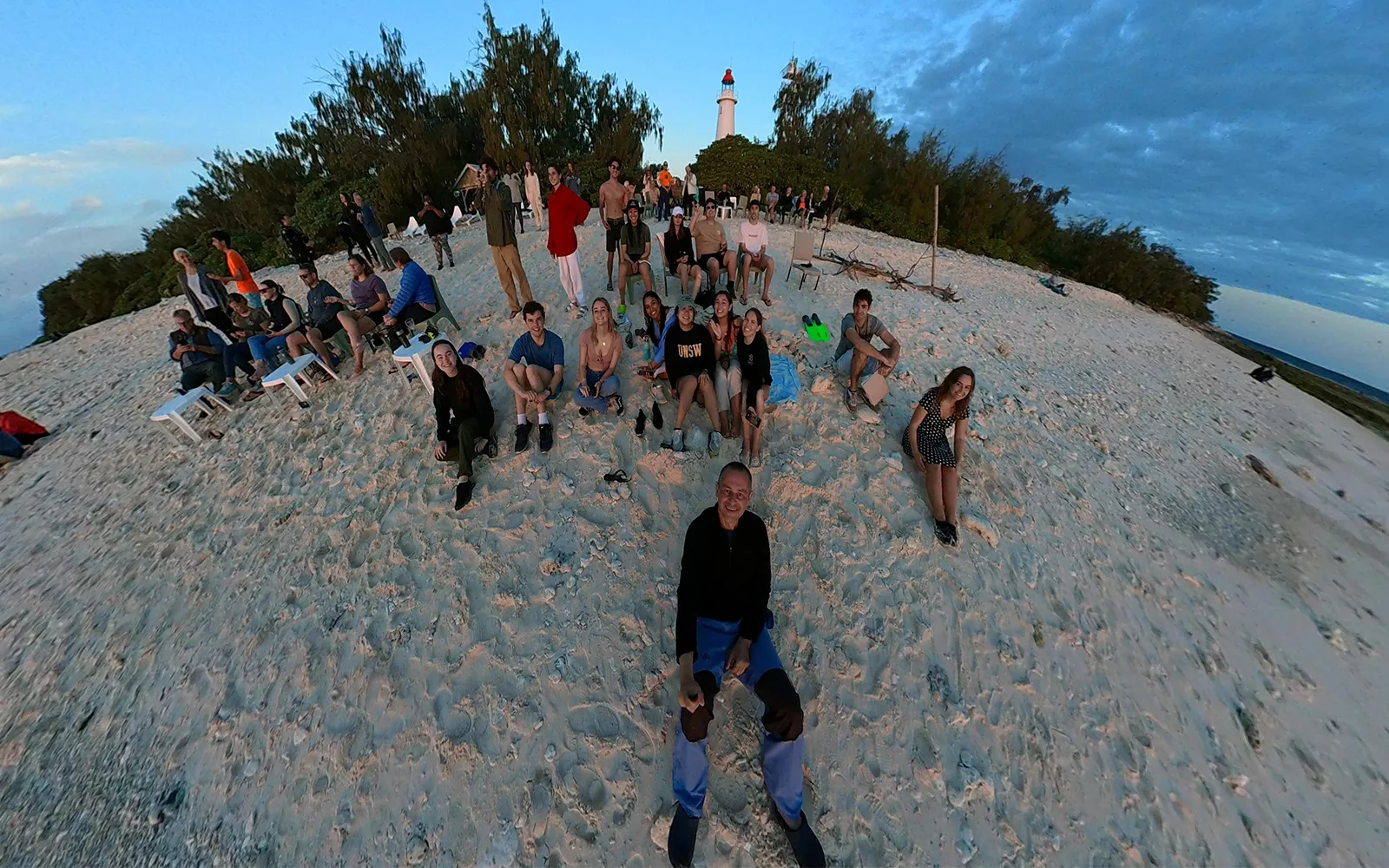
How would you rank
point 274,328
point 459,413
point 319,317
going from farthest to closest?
point 274,328 → point 319,317 → point 459,413

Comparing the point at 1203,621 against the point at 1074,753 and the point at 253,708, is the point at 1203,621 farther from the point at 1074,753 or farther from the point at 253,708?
the point at 253,708

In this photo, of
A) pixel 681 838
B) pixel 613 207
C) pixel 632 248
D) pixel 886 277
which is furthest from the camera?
pixel 886 277

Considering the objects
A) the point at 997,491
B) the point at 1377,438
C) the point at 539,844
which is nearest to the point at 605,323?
the point at 539,844

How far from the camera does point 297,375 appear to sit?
6.33m

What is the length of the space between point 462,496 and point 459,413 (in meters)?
0.89

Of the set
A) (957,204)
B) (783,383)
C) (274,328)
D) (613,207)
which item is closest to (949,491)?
(783,383)

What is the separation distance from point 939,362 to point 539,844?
762 cm

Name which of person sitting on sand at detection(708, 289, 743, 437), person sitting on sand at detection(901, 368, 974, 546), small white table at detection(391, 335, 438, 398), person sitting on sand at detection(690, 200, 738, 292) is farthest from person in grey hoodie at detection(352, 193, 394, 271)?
person sitting on sand at detection(901, 368, 974, 546)

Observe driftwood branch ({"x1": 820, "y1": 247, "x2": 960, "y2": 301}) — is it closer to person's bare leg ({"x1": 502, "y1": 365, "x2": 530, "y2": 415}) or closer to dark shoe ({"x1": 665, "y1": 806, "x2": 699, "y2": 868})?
person's bare leg ({"x1": 502, "y1": 365, "x2": 530, "y2": 415})

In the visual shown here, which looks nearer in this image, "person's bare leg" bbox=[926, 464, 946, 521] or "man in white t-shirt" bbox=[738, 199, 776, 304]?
"person's bare leg" bbox=[926, 464, 946, 521]

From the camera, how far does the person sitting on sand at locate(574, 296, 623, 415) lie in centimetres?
511

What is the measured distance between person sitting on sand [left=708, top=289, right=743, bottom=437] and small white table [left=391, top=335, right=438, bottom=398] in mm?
3589

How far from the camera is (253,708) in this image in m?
3.49

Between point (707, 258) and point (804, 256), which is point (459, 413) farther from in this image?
point (804, 256)
